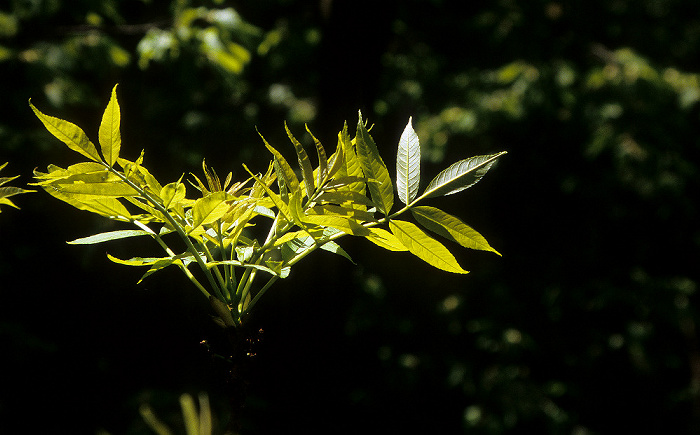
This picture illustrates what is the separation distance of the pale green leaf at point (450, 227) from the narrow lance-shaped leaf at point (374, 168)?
0.03 meters

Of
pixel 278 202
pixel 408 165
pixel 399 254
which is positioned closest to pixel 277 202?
pixel 278 202

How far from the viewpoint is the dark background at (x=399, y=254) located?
7.29 ft

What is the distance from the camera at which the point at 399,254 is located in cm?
303

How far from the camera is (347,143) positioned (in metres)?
0.43

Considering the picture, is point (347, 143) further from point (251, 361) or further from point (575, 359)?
point (575, 359)

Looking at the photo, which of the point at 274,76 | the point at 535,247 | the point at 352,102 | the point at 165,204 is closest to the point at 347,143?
the point at 165,204

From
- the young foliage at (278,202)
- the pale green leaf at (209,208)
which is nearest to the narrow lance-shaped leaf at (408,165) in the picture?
the young foliage at (278,202)

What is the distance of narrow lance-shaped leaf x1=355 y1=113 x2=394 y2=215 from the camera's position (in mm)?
413

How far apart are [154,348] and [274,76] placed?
1494mm

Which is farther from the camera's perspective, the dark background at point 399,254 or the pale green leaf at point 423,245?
the dark background at point 399,254

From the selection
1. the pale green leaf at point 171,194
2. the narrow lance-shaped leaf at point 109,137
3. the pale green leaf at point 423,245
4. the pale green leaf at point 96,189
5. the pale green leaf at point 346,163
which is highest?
the narrow lance-shaped leaf at point 109,137

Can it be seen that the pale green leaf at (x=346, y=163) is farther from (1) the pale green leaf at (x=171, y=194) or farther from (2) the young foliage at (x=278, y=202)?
(1) the pale green leaf at (x=171, y=194)

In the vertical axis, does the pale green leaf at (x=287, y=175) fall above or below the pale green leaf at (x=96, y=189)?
below

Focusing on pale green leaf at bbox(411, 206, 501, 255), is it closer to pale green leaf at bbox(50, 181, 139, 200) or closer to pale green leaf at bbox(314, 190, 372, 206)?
pale green leaf at bbox(314, 190, 372, 206)
